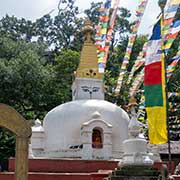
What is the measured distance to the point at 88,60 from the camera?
2028 centimetres

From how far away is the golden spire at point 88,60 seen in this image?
19825mm

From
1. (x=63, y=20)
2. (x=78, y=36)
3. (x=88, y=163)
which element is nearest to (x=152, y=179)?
(x=88, y=163)

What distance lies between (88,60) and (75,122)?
4.53 m

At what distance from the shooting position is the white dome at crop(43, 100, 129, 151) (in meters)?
16.8

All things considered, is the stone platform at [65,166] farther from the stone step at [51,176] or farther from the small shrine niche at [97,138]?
the small shrine niche at [97,138]

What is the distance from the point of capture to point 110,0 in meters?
18.4

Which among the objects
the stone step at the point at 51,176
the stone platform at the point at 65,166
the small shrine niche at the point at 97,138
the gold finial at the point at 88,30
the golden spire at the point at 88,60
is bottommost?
the stone step at the point at 51,176

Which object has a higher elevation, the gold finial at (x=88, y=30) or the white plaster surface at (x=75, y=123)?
Result: the gold finial at (x=88, y=30)

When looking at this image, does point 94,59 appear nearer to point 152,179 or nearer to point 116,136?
point 116,136

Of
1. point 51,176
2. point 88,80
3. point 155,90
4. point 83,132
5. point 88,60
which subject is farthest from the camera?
point 88,60

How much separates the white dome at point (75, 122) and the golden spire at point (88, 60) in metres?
2.28

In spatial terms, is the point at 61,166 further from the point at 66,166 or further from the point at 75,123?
the point at 75,123

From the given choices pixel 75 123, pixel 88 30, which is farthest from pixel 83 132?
pixel 88 30

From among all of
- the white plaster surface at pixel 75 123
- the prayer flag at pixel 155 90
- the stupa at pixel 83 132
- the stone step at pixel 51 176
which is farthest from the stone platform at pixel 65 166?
the prayer flag at pixel 155 90
